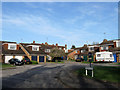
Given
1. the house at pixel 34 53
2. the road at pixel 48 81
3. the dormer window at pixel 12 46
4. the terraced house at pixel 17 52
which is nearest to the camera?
the road at pixel 48 81

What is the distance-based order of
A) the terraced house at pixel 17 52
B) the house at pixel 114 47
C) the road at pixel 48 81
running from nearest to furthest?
the road at pixel 48 81 → the terraced house at pixel 17 52 → the house at pixel 114 47

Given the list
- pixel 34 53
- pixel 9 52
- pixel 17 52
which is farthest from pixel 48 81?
pixel 34 53

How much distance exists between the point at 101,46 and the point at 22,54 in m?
29.9

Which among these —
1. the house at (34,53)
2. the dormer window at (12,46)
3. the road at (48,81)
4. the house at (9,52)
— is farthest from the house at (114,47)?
the road at (48,81)

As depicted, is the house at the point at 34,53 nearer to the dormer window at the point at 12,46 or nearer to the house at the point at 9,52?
the house at the point at 9,52

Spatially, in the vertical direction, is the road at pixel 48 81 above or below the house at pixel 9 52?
below

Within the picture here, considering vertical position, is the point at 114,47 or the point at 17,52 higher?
the point at 114,47

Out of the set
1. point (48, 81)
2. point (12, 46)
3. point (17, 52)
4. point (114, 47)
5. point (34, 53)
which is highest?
point (12, 46)

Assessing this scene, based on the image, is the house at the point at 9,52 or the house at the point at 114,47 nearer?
the house at the point at 9,52

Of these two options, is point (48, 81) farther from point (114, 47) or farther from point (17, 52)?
point (114, 47)

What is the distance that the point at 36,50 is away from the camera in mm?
54469

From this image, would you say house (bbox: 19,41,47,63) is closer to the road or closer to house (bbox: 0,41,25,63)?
house (bbox: 0,41,25,63)

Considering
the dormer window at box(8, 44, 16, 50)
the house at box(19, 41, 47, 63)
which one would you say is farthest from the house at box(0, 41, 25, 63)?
the house at box(19, 41, 47, 63)

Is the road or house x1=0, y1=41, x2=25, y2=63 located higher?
house x1=0, y1=41, x2=25, y2=63
